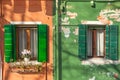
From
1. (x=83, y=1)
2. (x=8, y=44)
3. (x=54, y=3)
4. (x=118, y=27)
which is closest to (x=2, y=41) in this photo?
(x=8, y=44)

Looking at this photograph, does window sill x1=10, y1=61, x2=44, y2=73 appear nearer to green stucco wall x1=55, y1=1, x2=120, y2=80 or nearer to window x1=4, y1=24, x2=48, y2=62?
window x1=4, y1=24, x2=48, y2=62

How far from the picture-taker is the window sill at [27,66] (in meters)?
16.4

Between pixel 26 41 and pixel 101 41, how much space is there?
3195mm

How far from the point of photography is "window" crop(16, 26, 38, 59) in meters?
16.8

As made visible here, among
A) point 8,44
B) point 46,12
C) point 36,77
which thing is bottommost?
point 36,77

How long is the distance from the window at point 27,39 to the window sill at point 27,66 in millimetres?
530

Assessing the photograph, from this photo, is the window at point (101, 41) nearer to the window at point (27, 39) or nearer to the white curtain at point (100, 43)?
Answer: the white curtain at point (100, 43)

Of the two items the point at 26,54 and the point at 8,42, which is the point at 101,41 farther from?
the point at 8,42

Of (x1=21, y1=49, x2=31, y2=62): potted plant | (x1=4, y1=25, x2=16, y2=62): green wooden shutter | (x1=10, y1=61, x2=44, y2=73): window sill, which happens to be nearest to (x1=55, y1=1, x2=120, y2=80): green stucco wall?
(x1=10, y1=61, x2=44, y2=73): window sill

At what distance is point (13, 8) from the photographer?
16609mm

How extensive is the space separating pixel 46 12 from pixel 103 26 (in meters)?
2.47

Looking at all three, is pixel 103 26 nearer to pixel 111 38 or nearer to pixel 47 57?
pixel 111 38

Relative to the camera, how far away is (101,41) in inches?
662

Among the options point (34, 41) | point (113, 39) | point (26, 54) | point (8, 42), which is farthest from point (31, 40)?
point (113, 39)
